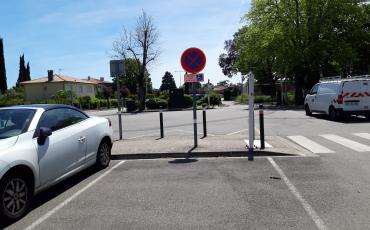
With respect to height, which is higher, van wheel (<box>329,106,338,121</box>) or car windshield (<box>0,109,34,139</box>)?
car windshield (<box>0,109,34,139</box>)

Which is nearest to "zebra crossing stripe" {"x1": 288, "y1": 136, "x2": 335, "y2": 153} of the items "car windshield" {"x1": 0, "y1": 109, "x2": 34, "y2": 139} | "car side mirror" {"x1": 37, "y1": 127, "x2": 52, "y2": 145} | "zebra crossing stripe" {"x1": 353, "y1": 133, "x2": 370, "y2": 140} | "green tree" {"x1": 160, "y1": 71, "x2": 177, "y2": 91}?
"zebra crossing stripe" {"x1": 353, "y1": 133, "x2": 370, "y2": 140}

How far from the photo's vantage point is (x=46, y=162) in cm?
641

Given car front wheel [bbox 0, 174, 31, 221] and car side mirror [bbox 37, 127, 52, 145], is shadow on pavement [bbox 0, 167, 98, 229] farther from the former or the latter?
car side mirror [bbox 37, 127, 52, 145]

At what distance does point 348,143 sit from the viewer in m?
11.7

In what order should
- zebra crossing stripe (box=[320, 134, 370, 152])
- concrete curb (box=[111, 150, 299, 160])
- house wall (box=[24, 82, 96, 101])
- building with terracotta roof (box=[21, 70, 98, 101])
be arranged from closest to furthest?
concrete curb (box=[111, 150, 299, 160]) < zebra crossing stripe (box=[320, 134, 370, 152]) < building with terracotta roof (box=[21, 70, 98, 101]) < house wall (box=[24, 82, 96, 101])

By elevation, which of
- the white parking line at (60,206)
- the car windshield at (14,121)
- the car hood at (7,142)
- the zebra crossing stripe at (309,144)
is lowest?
the white parking line at (60,206)

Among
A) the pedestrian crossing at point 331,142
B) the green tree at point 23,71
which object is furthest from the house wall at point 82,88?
the pedestrian crossing at point 331,142

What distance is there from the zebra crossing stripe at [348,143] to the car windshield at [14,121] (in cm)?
760

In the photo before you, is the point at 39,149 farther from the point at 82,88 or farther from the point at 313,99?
the point at 82,88

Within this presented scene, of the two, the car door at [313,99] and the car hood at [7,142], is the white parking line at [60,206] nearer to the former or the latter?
the car hood at [7,142]

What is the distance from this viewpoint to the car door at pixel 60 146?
6.43 m

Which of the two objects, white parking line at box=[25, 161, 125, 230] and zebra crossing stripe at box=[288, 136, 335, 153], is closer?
white parking line at box=[25, 161, 125, 230]

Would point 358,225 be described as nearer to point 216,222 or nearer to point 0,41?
point 216,222

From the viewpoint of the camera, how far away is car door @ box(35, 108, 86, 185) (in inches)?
253
